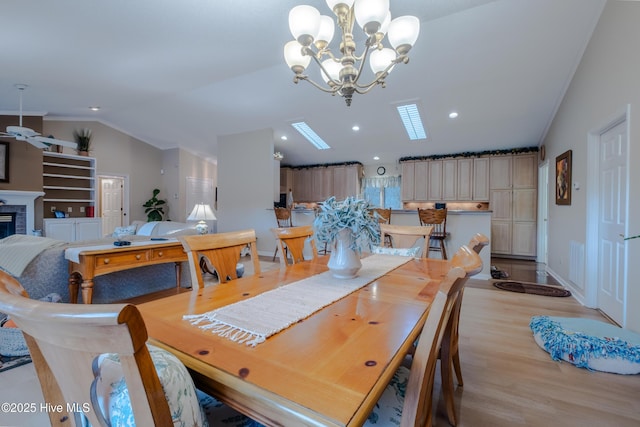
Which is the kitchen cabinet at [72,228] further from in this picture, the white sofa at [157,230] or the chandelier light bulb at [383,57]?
the chandelier light bulb at [383,57]

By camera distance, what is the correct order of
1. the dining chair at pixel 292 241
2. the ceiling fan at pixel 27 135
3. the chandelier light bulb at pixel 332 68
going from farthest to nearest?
the ceiling fan at pixel 27 135 < the chandelier light bulb at pixel 332 68 < the dining chair at pixel 292 241

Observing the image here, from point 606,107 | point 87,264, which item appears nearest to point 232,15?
point 87,264

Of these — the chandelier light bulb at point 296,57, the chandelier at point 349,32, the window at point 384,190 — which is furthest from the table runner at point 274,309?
the window at point 384,190

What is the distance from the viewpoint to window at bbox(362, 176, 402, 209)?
774cm

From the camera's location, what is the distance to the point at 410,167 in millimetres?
7207

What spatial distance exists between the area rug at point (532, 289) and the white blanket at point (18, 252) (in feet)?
16.7

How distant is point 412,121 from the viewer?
562cm

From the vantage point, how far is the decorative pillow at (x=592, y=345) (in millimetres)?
1954

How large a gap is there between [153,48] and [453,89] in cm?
420

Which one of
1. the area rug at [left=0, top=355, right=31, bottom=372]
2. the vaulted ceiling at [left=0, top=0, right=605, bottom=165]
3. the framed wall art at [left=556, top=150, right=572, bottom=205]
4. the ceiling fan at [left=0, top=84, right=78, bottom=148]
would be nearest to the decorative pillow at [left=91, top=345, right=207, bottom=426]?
the area rug at [left=0, top=355, right=31, bottom=372]

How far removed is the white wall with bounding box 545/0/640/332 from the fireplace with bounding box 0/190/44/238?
351 inches

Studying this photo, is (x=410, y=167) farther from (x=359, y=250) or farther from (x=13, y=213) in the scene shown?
(x=13, y=213)

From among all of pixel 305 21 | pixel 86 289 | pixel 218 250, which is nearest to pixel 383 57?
pixel 305 21

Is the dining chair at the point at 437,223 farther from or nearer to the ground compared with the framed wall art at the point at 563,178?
nearer to the ground
